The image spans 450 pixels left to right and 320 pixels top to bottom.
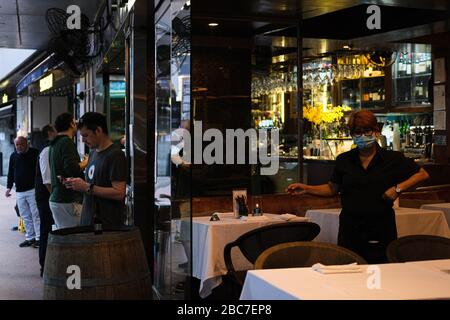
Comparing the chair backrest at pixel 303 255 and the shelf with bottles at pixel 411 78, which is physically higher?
the shelf with bottles at pixel 411 78

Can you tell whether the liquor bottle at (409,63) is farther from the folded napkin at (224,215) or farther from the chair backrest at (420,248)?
the chair backrest at (420,248)

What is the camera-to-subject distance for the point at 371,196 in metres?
4.46

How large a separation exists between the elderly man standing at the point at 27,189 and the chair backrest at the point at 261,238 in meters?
5.98

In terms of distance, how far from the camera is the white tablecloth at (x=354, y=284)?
2.79 meters

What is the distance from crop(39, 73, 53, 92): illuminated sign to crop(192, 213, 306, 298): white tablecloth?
440 inches

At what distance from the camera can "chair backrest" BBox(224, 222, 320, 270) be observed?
486 cm

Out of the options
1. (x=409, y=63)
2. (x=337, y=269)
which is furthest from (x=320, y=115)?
(x=337, y=269)

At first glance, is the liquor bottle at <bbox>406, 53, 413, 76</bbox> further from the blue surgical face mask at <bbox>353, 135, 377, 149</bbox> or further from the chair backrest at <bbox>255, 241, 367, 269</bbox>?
the chair backrest at <bbox>255, 241, 367, 269</bbox>

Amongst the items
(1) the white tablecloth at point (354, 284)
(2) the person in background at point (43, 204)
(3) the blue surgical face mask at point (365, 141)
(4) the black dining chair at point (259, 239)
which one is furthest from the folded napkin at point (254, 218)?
(2) the person in background at point (43, 204)

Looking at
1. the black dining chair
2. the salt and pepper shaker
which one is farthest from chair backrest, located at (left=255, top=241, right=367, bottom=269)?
the salt and pepper shaker

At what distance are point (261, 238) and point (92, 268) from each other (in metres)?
1.52

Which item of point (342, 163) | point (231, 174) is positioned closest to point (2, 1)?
point (231, 174)

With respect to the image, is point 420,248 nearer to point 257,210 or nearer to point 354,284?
point 354,284
